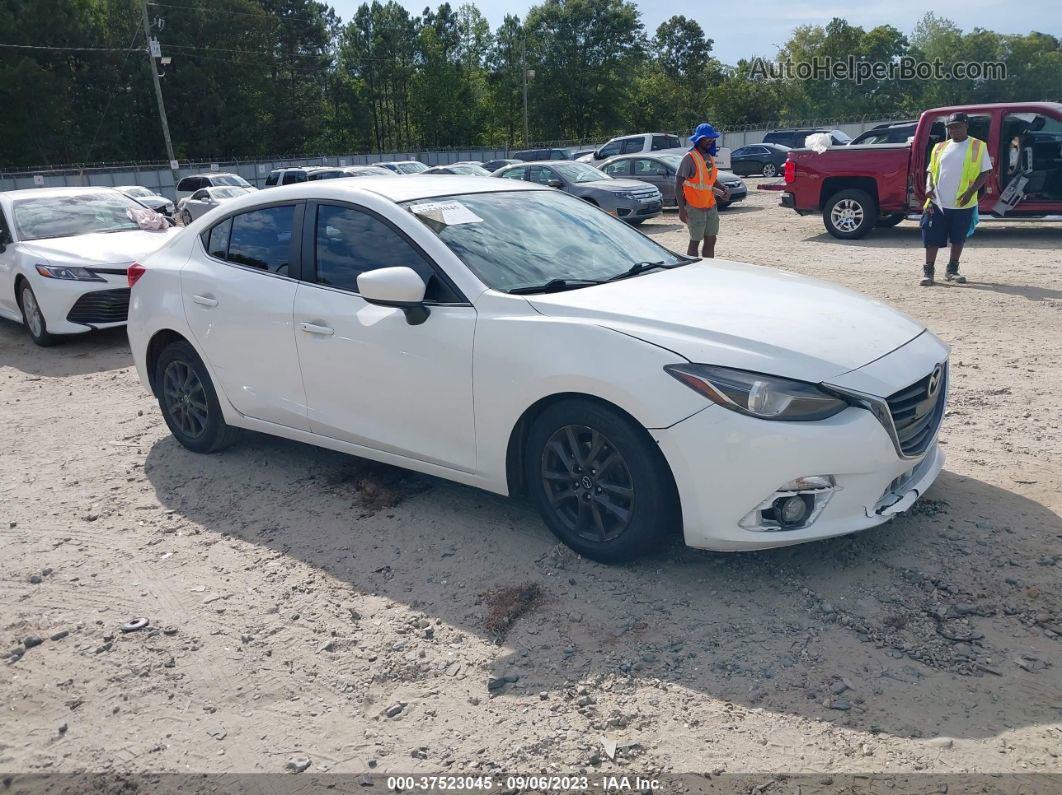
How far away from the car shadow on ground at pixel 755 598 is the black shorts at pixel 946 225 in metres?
6.25

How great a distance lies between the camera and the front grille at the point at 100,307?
29.1 ft

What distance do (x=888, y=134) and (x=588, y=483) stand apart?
1544cm

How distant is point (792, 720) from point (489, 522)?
6.38ft

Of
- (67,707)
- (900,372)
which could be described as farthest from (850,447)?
(67,707)

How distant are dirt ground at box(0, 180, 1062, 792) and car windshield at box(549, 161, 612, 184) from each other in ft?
52.6

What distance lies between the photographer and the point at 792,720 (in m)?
2.81

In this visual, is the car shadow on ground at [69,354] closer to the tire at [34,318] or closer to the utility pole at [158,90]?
the tire at [34,318]

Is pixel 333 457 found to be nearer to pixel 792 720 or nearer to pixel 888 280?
pixel 792 720

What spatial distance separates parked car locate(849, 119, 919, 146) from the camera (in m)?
16.1

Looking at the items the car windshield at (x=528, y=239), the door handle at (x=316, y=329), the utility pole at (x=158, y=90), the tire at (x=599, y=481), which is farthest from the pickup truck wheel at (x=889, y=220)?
the utility pole at (x=158, y=90)

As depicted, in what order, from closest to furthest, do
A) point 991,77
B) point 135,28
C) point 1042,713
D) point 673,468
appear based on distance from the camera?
1. point 1042,713
2. point 673,468
3. point 135,28
4. point 991,77

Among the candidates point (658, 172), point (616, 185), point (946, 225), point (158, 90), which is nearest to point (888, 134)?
point (616, 185)

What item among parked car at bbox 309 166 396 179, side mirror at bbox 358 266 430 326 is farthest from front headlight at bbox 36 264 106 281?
parked car at bbox 309 166 396 179

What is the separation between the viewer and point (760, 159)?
1523 inches
